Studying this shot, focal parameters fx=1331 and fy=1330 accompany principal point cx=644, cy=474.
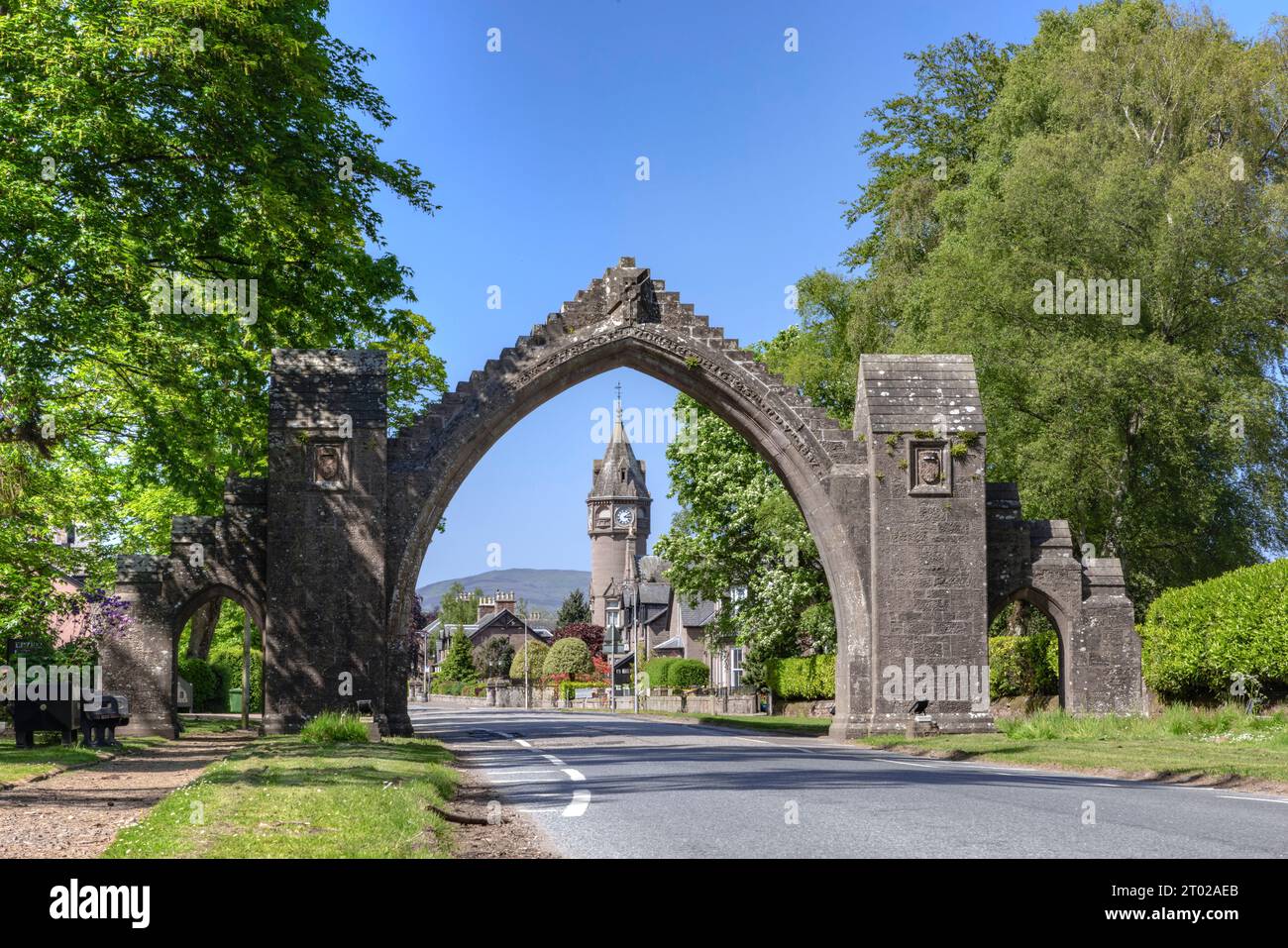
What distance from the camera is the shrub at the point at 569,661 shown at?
343 ft

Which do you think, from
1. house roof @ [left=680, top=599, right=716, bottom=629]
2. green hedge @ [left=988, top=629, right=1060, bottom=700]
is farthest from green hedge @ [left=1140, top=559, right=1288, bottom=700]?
house roof @ [left=680, top=599, right=716, bottom=629]

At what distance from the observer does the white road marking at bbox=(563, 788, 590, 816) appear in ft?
34.8

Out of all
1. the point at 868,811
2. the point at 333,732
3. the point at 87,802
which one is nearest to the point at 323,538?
the point at 333,732

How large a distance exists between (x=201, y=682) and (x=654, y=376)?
22039mm

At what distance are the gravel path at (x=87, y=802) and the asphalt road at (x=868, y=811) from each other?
3.22 metres

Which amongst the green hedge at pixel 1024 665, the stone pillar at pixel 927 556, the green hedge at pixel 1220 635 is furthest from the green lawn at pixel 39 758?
the green hedge at pixel 1024 665

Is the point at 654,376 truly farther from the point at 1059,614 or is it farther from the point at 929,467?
the point at 1059,614

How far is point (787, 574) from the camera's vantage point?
42812 millimetres

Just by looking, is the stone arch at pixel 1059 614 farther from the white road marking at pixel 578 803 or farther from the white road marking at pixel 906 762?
the white road marking at pixel 578 803

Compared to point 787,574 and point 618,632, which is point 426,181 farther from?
point 618,632

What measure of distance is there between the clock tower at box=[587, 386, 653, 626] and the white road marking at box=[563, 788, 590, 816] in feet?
445

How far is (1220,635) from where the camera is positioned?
24.1m

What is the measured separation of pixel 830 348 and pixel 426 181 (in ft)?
70.2

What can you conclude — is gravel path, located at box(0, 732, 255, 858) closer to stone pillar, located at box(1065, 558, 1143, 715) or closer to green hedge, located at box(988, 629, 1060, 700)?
stone pillar, located at box(1065, 558, 1143, 715)
